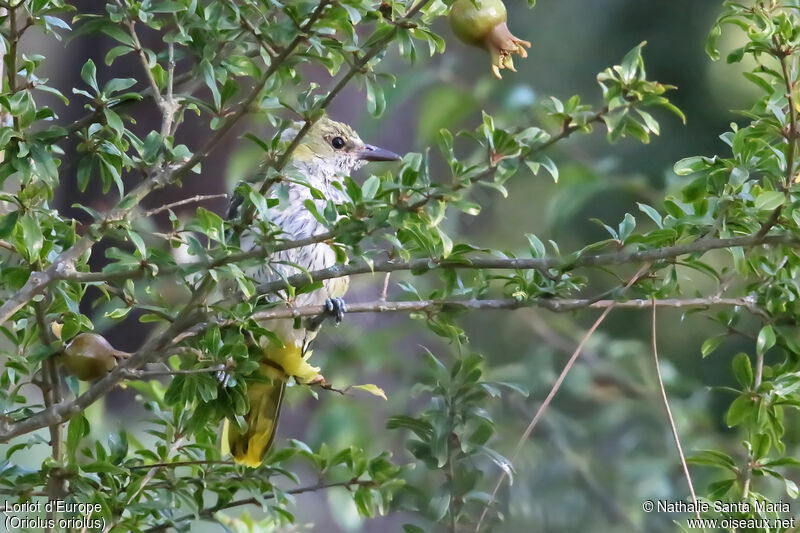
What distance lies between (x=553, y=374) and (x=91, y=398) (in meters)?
1.48

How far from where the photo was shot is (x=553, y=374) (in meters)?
2.95

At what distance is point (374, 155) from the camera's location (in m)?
3.47

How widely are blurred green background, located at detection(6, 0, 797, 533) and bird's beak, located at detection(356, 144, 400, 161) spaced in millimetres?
93

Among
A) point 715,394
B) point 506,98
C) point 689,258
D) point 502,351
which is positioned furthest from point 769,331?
point 502,351

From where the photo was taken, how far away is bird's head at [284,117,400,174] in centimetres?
348

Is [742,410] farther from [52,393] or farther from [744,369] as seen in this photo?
[52,393]

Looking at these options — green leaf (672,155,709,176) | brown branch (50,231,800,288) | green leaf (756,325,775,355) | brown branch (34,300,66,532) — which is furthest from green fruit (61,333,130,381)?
green leaf (756,325,775,355)

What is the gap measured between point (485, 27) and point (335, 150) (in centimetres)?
181

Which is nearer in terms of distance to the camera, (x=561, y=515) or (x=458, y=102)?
(x=561, y=515)

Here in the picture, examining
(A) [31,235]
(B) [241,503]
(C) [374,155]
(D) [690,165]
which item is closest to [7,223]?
(A) [31,235]

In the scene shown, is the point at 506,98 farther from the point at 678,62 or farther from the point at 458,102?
the point at 678,62

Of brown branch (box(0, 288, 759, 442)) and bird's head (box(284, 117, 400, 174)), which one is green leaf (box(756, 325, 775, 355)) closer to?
brown branch (box(0, 288, 759, 442))

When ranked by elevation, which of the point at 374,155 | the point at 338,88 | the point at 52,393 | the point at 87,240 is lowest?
the point at 374,155

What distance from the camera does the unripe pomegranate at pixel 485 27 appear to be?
5.69 feet
